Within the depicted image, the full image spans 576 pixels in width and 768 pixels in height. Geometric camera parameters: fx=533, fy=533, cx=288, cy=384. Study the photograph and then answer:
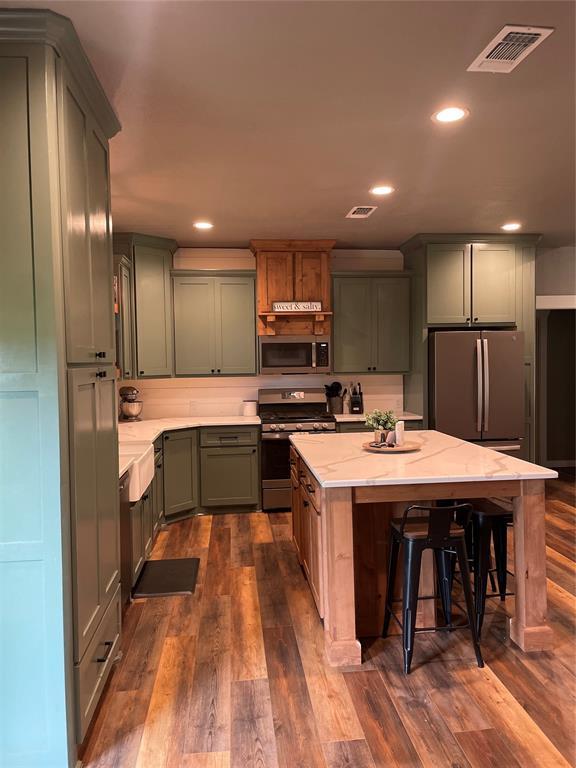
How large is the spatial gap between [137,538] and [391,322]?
3.29 metres

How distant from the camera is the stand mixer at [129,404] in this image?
5227 mm

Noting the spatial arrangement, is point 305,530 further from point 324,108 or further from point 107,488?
point 324,108

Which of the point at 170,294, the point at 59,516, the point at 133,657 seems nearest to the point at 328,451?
the point at 133,657

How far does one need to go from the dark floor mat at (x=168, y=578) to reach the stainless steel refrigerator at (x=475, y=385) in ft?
8.29

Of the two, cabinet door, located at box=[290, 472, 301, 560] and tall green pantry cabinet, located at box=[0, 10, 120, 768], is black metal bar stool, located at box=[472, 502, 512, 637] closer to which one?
cabinet door, located at box=[290, 472, 301, 560]

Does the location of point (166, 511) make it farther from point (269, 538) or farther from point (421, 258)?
point (421, 258)

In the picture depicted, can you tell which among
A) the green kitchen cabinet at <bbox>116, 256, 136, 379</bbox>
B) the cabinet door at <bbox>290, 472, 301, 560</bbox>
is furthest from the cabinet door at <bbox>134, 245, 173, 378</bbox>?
the cabinet door at <bbox>290, 472, 301, 560</bbox>

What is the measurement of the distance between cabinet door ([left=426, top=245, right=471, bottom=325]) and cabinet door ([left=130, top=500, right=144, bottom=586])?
317 cm

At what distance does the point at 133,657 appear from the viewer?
2.65 m

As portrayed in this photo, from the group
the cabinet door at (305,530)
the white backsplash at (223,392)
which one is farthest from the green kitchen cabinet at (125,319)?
the cabinet door at (305,530)

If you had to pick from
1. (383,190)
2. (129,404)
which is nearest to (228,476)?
(129,404)

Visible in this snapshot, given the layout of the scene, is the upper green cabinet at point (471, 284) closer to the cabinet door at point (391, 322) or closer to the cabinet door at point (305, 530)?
the cabinet door at point (391, 322)

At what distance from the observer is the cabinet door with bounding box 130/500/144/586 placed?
3276 millimetres

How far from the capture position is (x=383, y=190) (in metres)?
3.70
